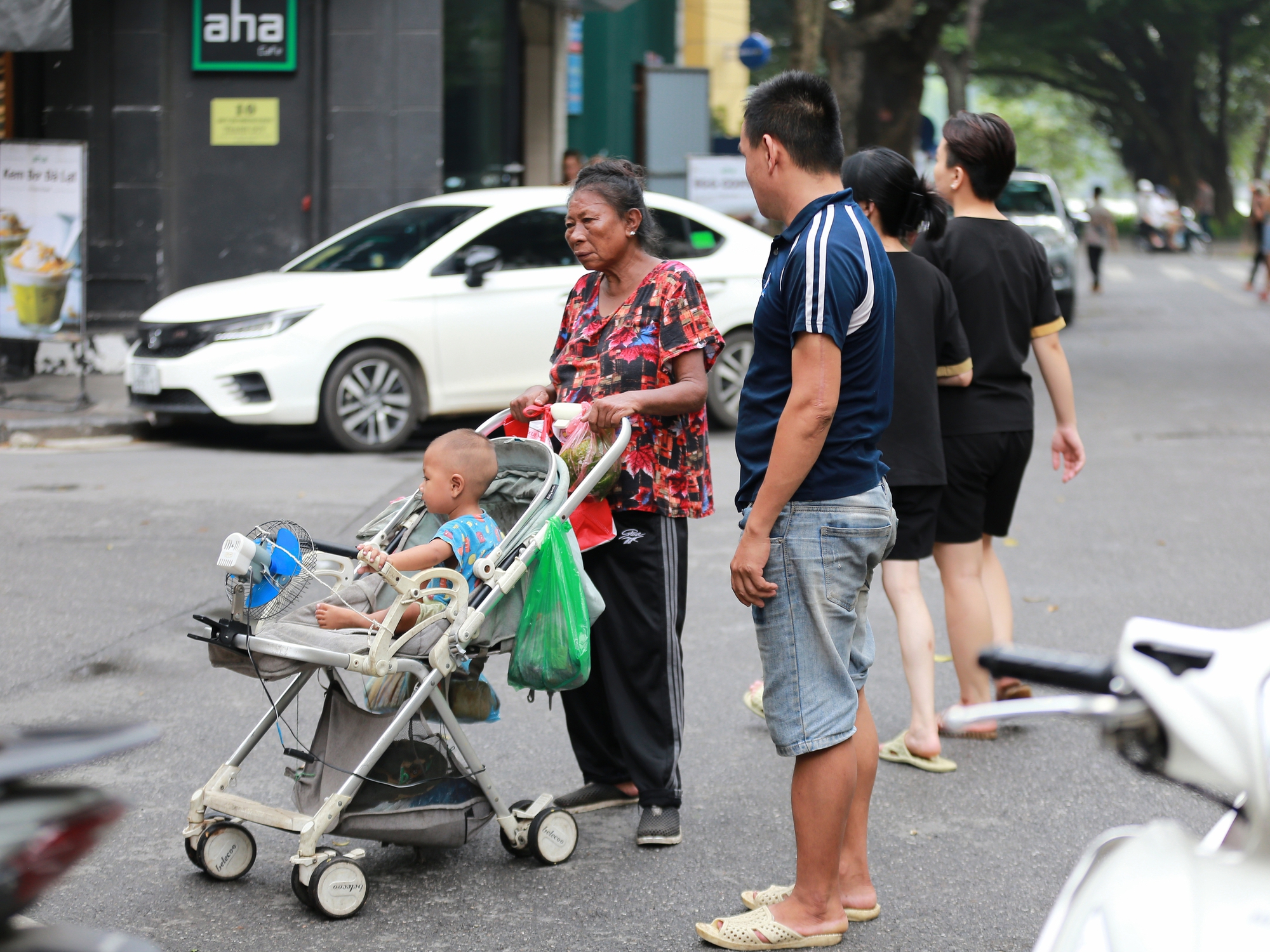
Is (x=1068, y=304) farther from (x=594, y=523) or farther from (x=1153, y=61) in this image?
(x=1153, y=61)

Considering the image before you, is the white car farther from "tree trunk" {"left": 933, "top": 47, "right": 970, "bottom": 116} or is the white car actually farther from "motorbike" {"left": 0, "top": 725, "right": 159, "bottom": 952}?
"tree trunk" {"left": 933, "top": 47, "right": 970, "bottom": 116}

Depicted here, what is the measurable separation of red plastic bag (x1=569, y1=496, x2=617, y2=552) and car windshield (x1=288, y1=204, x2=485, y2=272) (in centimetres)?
704

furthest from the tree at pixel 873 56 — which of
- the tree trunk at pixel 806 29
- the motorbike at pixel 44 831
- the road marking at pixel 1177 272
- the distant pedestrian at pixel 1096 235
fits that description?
the motorbike at pixel 44 831

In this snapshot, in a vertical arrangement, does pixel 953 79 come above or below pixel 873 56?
above

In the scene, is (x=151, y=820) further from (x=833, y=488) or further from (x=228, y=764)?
(x=833, y=488)

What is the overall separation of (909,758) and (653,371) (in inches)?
64.5

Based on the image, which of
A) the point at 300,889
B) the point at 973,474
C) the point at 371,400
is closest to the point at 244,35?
the point at 371,400

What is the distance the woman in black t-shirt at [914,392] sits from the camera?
14.4ft

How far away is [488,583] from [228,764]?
2.63 ft

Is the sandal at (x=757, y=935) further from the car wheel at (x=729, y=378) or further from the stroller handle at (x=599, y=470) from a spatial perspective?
the car wheel at (x=729, y=378)

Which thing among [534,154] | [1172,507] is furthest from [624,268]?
[534,154]

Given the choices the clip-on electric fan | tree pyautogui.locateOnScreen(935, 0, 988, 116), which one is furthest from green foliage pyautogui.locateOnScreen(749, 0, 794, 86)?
the clip-on electric fan

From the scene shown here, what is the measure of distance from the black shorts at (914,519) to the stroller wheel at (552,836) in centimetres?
140

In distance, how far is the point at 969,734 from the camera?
196 inches
